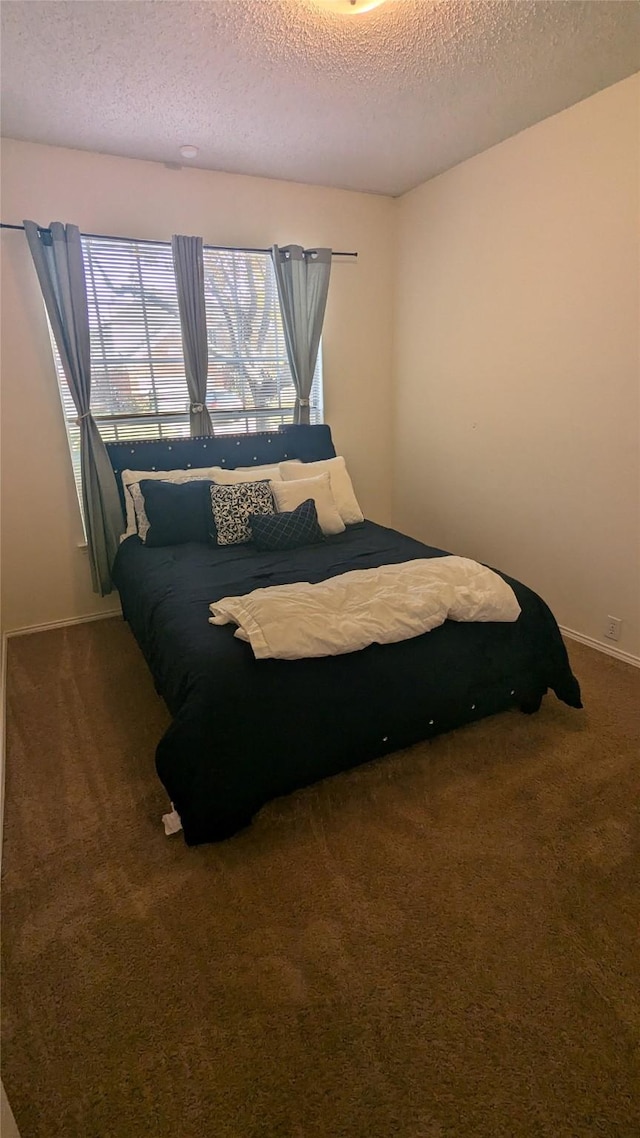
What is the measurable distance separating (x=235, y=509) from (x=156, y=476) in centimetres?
61

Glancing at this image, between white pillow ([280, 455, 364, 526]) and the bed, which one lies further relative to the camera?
white pillow ([280, 455, 364, 526])

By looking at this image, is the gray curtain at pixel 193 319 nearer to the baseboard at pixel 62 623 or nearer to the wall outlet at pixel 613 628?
the baseboard at pixel 62 623

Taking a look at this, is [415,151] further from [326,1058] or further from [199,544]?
[326,1058]

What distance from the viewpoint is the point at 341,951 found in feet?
4.59

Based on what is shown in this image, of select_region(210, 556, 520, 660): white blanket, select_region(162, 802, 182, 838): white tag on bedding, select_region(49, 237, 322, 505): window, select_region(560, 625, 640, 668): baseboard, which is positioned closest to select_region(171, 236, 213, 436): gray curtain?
select_region(49, 237, 322, 505): window

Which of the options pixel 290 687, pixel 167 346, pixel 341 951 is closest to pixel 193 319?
pixel 167 346

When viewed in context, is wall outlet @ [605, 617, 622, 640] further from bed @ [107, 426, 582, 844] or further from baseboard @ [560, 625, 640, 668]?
bed @ [107, 426, 582, 844]

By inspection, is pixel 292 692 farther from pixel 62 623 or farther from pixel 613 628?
pixel 62 623

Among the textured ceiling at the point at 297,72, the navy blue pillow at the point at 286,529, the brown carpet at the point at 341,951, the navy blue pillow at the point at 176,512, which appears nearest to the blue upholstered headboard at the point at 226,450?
the navy blue pillow at the point at 176,512

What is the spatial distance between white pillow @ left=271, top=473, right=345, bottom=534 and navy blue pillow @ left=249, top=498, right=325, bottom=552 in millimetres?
103

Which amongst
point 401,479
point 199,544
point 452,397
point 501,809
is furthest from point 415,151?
point 501,809

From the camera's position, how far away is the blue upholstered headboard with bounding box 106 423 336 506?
324 cm

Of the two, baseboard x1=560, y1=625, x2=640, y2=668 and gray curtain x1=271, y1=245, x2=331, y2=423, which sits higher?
gray curtain x1=271, y1=245, x2=331, y2=423

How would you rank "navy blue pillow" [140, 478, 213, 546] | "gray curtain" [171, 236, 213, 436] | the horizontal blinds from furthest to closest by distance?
1. the horizontal blinds
2. "gray curtain" [171, 236, 213, 436]
3. "navy blue pillow" [140, 478, 213, 546]
